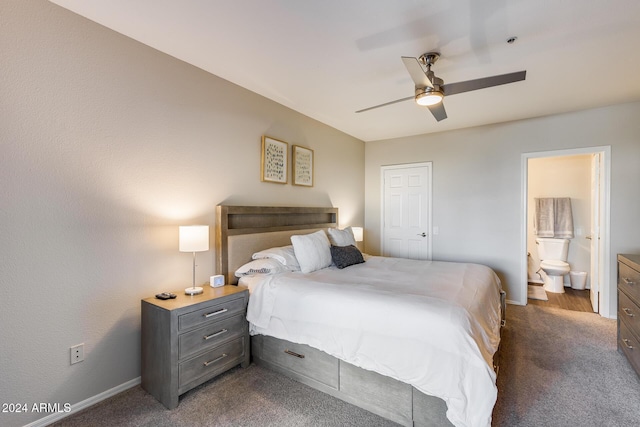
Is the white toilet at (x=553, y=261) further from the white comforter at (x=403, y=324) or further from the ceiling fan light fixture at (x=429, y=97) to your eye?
the ceiling fan light fixture at (x=429, y=97)

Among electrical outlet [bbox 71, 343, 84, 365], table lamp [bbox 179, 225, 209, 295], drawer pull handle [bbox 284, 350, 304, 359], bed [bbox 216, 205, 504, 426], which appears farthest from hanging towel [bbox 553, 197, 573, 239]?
electrical outlet [bbox 71, 343, 84, 365]

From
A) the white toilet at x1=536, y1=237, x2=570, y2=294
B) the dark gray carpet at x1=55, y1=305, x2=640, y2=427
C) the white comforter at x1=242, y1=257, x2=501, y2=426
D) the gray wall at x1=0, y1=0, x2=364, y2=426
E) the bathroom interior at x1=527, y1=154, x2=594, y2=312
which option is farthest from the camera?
the bathroom interior at x1=527, y1=154, x2=594, y2=312

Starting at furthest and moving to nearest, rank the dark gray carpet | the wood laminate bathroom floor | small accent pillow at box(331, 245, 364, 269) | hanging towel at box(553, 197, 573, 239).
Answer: hanging towel at box(553, 197, 573, 239) → the wood laminate bathroom floor → small accent pillow at box(331, 245, 364, 269) → the dark gray carpet

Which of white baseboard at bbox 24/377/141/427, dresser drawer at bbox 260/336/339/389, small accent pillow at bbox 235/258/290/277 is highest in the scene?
small accent pillow at bbox 235/258/290/277

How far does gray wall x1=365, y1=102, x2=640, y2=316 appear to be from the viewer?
3.53m

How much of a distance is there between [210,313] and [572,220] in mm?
5890

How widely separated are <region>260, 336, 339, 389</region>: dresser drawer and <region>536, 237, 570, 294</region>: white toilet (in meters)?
4.46

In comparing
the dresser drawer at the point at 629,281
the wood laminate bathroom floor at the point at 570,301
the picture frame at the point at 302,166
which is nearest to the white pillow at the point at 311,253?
the picture frame at the point at 302,166

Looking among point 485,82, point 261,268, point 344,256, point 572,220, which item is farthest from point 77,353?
point 572,220

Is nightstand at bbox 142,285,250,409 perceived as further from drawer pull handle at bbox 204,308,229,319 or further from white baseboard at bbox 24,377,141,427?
white baseboard at bbox 24,377,141,427

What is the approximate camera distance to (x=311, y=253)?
295cm

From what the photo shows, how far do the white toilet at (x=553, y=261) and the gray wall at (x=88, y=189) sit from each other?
517 centimetres

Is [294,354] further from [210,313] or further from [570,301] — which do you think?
[570,301]

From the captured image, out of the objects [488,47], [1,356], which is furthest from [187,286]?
[488,47]
